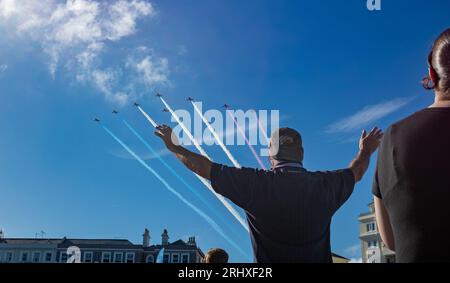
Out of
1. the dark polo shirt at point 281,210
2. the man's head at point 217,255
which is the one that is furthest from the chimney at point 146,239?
the dark polo shirt at point 281,210

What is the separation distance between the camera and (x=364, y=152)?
16.1 feet

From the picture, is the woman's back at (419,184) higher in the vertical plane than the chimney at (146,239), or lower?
lower

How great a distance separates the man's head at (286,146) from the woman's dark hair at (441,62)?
5.31 feet

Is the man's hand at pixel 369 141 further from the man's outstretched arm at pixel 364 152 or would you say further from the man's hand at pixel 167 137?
the man's hand at pixel 167 137

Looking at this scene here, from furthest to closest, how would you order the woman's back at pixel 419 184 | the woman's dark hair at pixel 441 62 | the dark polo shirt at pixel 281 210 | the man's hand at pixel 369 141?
the man's hand at pixel 369 141
the dark polo shirt at pixel 281 210
the woman's dark hair at pixel 441 62
the woman's back at pixel 419 184

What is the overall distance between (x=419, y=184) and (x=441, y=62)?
0.76m

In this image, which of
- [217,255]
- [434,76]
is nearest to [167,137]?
[217,255]

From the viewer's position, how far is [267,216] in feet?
14.4

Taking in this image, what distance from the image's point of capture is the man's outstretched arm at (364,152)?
4.85 m
